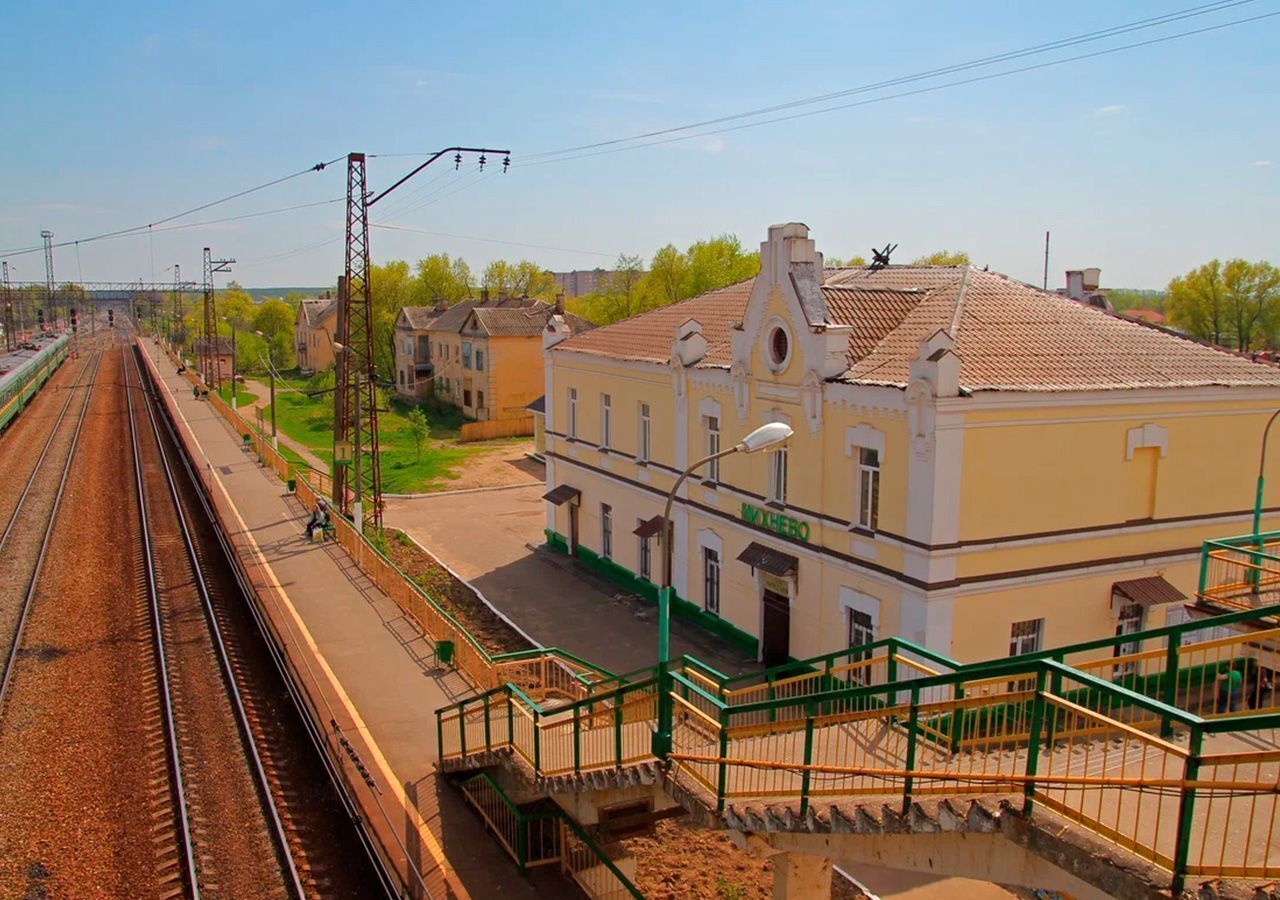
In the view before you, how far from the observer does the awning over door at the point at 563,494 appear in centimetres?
2980

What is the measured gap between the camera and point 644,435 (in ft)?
85.4

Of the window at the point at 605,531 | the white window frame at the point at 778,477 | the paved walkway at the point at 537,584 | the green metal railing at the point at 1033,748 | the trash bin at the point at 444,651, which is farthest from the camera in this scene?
the window at the point at 605,531

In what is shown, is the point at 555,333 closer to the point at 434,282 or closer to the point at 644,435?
the point at 644,435

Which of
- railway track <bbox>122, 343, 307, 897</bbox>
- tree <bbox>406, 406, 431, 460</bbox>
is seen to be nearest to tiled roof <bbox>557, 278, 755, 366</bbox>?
railway track <bbox>122, 343, 307, 897</bbox>

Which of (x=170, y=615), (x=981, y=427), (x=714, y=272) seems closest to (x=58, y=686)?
(x=170, y=615)

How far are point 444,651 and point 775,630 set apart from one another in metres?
6.82

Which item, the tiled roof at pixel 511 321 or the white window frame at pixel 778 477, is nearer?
the white window frame at pixel 778 477

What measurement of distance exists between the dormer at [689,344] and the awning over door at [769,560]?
4.75 meters

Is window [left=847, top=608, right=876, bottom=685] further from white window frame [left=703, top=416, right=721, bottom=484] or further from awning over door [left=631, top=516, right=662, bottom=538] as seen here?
awning over door [left=631, top=516, right=662, bottom=538]

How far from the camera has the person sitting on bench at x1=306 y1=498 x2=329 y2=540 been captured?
3023 centimetres

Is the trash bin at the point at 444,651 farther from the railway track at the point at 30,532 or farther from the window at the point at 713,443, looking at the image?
the railway track at the point at 30,532

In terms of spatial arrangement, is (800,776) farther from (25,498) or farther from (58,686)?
(25,498)

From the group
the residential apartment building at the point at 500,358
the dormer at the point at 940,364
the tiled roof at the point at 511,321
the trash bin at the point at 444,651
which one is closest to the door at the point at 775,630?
the dormer at the point at 940,364

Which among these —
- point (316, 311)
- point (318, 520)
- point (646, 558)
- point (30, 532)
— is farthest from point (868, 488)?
point (316, 311)
